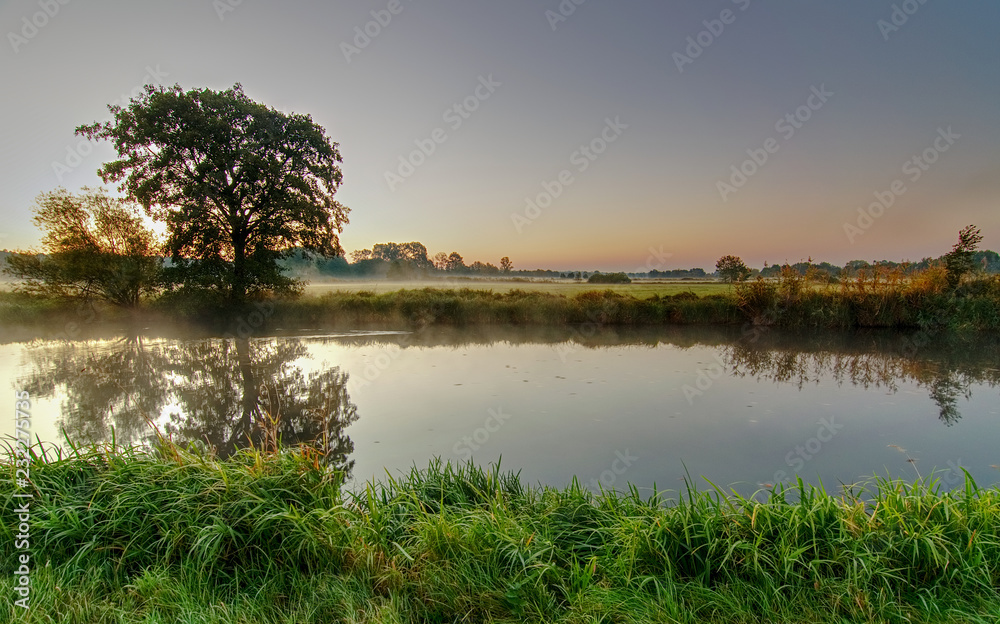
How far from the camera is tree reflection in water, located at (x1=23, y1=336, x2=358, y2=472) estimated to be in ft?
16.2

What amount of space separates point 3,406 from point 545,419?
742 centimetres

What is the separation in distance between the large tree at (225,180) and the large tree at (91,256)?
3.78 ft

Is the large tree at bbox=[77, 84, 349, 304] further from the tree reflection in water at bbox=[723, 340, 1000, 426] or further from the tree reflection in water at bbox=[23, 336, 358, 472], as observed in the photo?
the tree reflection in water at bbox=[723, 340, 1000, 426]

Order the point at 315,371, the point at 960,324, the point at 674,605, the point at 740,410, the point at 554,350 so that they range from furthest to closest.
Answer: the point at 960,324
the point at 554,350
the point at 315,371
the point at 740,410
the point at 674,605

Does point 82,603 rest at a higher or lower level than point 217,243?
lower

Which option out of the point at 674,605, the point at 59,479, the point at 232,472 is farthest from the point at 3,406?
the point at 674,605

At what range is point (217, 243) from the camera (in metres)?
15.1

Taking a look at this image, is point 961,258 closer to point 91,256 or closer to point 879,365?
point 879,365

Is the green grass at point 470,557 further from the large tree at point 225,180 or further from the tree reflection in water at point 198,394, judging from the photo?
the large tree at point 225,180

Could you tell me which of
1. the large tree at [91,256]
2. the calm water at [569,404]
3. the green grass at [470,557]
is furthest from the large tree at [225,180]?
the green grass at [470,557]

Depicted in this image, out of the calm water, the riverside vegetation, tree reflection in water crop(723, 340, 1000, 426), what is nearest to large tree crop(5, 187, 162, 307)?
the riverside vegetation

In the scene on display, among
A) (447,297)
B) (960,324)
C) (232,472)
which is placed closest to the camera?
(232,472)

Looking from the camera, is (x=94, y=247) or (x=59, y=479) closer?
(x=59, y=479)

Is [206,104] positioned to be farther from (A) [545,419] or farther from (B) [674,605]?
(B) [674,605]
